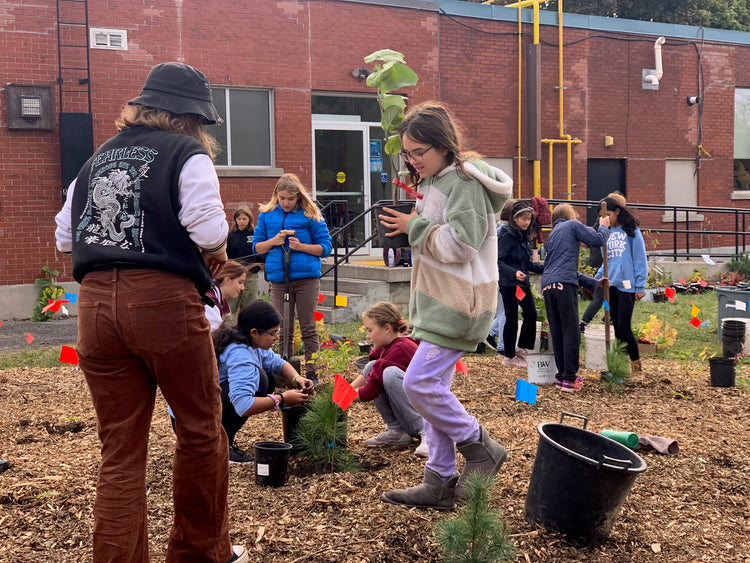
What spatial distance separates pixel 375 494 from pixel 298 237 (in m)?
3.42

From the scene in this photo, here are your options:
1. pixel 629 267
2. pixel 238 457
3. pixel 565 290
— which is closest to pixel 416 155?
pixel 238 457

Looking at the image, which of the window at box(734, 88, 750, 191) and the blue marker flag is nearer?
the blue marker flag

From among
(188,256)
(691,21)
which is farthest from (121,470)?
(691,21)

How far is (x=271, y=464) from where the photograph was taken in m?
4.27

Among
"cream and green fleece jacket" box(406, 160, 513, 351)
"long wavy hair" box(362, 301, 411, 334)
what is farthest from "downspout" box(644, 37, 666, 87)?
"cream and green fleece jacket" box(406, 160, 513, 351)

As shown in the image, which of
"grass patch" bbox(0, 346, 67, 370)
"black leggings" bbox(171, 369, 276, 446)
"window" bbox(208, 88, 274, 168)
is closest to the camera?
"black leggings" bbox(171, 369, 276, 446)

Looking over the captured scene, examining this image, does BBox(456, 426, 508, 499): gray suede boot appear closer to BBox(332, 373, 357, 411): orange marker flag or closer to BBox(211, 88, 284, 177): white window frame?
BBox(332, 373, 357, 411): orange marker flag

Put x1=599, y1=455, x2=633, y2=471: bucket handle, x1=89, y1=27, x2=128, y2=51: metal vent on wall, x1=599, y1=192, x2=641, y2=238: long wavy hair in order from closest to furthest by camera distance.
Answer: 1. x1=599, y1=455, x2=633, y2=471: bucket handle
2. x1=599, y1=192, x2=641, y2=238: long wavy hair
3. x1=89, y1=27, x2=128, y2=51: metal vent on wall

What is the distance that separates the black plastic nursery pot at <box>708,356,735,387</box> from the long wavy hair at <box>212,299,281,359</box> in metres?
4.42

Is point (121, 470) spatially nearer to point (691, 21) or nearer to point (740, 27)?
point (691, 21)

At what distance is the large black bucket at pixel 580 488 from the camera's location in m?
3.40

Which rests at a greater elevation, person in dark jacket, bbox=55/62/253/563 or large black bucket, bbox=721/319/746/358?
person in dark jacket, bbox=55/62/253/563

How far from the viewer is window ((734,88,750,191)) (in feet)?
64.4

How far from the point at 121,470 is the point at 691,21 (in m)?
26.7
